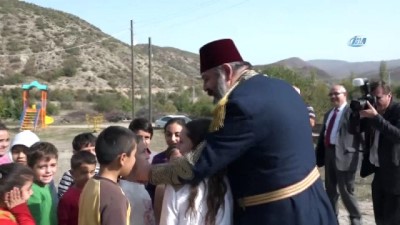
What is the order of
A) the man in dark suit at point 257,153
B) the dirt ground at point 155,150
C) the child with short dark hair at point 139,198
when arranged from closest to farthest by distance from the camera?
the man in dark suit at point 257,153 → the child with short dark hair at point 139,198 → the dirt ground at point 155,150

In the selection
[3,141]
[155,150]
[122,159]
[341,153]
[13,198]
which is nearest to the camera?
[122,159]

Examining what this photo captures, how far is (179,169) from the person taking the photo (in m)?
2.76

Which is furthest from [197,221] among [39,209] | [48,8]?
[48,8]

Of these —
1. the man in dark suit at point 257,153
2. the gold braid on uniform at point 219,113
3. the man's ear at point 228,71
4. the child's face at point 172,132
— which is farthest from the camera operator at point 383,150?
the gold braid on uniform at point 219,113

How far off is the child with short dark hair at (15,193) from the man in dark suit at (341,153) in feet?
14.2

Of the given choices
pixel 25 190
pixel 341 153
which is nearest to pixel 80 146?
pixel 25 190

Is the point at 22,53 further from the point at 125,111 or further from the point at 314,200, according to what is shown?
the point at 314,200

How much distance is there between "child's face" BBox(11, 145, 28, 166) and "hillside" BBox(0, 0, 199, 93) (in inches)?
2126

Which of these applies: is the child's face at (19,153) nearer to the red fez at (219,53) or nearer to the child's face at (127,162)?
the child's face at (127,162)

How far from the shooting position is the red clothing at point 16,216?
3217mm

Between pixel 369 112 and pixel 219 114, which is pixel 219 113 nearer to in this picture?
pixel 219 114

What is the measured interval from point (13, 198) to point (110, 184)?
2.41 ft

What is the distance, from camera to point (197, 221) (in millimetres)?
2824

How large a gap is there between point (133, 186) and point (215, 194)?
23.3 inches
